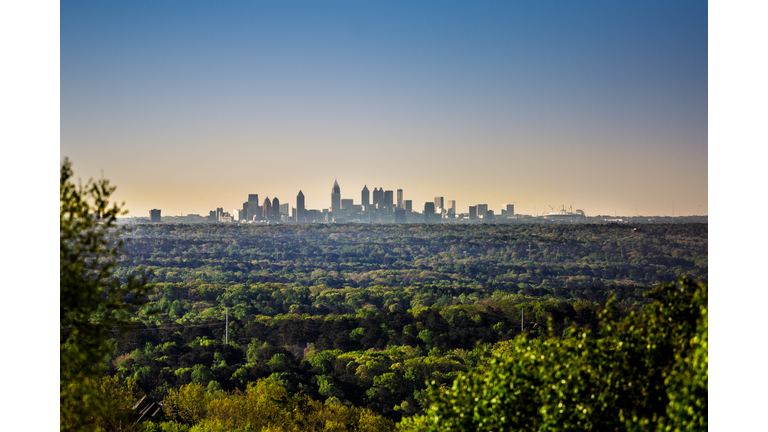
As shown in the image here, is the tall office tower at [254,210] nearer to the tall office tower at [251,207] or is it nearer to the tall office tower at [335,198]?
the tall office tower at [251,207]

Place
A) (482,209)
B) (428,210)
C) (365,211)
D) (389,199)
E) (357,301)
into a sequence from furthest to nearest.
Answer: (357,301) < (365,211) < (389,199) < (428,210) < (482,209)

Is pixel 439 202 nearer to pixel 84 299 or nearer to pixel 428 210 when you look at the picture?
pixel 428 210

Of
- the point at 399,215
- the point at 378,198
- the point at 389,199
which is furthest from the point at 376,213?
the point at 389,199

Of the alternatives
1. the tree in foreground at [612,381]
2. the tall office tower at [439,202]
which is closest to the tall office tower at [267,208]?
the tall office tower at [439,202]

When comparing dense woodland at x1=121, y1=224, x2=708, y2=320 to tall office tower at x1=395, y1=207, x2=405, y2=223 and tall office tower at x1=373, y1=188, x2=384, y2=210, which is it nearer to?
tall office tower at x1=395, y1=207, x2=405, y2=223

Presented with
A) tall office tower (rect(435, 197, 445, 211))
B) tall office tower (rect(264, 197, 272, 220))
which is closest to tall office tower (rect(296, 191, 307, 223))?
tall office tower (rect(264, 197, 272, 220))
